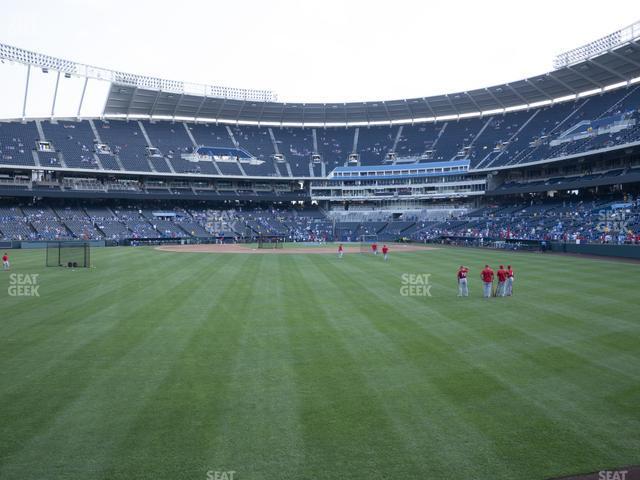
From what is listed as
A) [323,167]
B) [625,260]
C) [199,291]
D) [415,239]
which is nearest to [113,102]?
[323,167]

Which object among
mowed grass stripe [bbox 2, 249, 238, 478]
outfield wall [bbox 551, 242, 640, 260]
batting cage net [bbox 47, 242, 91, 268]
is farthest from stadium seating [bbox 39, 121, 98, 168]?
outfield wall [bbox 551, 242, 640, 260]

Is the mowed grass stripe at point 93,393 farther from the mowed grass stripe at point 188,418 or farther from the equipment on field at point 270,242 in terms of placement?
the equipment on field at point 270,242

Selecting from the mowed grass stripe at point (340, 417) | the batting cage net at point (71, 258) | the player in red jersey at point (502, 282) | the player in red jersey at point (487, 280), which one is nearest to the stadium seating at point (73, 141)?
the batting cage net at point (71, 258)

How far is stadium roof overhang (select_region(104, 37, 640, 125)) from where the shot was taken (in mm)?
61062

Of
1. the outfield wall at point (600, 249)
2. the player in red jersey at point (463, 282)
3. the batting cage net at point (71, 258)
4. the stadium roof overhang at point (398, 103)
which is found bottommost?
the batting cage net at point (71, 258)

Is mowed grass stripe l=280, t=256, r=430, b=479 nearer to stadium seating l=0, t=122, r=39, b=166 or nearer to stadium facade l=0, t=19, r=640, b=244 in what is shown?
stadium facade l=0, t=19, r=640, b=244

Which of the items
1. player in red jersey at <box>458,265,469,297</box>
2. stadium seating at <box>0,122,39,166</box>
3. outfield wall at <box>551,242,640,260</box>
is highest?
stadium seating at <box>0,122,39,166</box>

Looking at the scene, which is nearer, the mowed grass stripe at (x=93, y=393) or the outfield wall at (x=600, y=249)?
the mowed grass stripe at (x=93, y=393)

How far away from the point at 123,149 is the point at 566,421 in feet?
258

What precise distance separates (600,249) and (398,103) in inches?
2105

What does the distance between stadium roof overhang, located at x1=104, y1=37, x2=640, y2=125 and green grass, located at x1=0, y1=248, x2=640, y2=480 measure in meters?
56.4

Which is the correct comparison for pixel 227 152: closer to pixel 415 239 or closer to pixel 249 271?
pixel 415 239

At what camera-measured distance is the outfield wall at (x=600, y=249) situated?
37.4 metres

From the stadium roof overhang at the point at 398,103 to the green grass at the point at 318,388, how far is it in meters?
56.4
